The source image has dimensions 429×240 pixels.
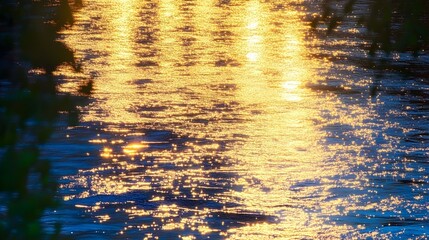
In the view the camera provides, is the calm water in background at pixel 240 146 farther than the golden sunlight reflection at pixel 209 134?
No

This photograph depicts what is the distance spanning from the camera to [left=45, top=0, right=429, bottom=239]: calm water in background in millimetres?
7688

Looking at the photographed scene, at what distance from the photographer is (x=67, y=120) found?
254 cm

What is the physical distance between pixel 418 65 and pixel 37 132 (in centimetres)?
1354

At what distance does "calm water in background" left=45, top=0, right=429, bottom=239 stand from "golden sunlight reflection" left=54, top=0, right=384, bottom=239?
2 cm

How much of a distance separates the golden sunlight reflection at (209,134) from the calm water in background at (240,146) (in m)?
0.02

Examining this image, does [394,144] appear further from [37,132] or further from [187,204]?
[37,132]

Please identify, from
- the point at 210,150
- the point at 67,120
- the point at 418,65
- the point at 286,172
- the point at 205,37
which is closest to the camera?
the point at 67,120

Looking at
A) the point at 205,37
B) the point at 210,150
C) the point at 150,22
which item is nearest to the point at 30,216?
the point at 210,150

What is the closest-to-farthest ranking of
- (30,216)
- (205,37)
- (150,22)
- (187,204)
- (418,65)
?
(30,216) → (187,204) → (418,65) → (205,37) → (150,22)

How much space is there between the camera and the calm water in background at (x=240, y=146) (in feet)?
25.2

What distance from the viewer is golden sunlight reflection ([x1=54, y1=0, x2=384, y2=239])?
7.80m

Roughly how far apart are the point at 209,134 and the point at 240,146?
0.58 metres

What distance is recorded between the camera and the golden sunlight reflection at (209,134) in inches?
307

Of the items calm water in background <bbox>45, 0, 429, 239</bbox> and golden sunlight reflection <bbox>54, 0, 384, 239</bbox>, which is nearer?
calm water in background <bbox>45, 0, 429, 239</bbox>
